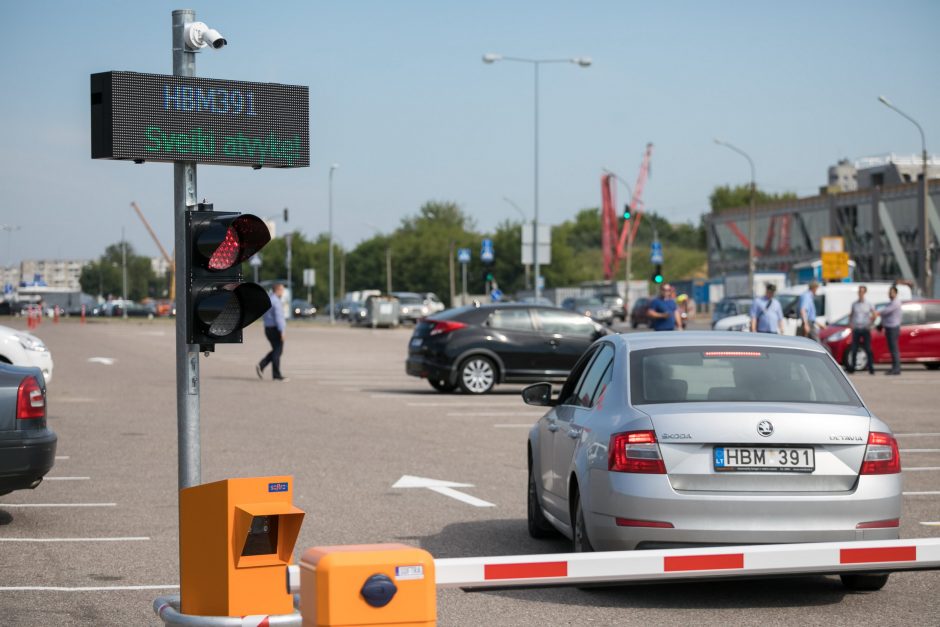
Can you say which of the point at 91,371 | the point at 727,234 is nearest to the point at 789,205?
the point at 727,234

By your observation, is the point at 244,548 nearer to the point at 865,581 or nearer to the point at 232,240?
the point at 232,240

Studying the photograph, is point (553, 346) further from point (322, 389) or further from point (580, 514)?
point (580, 514)

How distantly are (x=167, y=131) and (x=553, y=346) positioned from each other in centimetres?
1768

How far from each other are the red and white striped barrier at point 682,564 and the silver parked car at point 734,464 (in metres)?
1.51

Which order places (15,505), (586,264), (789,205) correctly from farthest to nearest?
(586,264)
(789,205)
(15,505)

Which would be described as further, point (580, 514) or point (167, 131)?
point (580, 514)

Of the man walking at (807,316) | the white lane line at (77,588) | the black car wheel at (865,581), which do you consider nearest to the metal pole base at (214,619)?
the white lane line at (77,588)

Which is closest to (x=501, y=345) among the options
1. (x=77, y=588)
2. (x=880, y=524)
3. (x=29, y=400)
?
(x=29, y=400)

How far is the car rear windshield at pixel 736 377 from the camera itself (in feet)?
25.2

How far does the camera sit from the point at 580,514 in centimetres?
756

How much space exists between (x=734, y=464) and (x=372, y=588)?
359 cm

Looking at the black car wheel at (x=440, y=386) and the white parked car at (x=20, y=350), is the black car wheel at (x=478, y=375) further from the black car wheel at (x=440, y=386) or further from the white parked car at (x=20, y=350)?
the white parked car at (x=20, y=350)

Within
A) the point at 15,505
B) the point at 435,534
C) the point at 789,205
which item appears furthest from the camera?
the point at 789,205

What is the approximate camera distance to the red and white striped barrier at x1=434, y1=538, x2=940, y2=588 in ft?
15.3
